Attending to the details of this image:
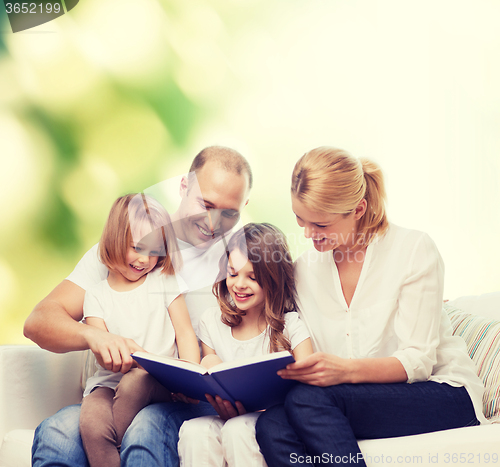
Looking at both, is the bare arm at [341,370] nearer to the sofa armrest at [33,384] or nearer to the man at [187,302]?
the man at [187,302]

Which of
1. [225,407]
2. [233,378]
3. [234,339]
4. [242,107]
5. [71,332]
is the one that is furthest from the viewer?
[242,107]

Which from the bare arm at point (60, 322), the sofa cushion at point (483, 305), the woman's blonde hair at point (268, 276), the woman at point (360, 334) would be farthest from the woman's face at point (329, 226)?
the bare arm at point (60, 322)

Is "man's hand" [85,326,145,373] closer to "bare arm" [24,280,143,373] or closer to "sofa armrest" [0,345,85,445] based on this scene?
"bare arm" [24,280,143,373]

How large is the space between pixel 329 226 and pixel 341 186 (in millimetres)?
104

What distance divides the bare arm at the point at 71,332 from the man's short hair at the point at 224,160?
1.65 feet

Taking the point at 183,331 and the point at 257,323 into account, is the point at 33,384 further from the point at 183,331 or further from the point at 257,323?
the point at 257,323

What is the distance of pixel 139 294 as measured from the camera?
115 cm

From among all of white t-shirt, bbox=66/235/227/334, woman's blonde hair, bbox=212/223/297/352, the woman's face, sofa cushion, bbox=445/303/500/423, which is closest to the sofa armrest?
white t-shirt, bbox=66/235/227/334

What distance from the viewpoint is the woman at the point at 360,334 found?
84 centimetres

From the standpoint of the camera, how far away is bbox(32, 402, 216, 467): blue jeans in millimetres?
876

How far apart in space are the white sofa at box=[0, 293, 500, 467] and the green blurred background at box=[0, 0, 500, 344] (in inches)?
11.7

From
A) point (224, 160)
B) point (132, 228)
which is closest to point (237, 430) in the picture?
point (132, 228)

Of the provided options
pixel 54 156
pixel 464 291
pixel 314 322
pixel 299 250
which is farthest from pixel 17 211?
pixel 464 291

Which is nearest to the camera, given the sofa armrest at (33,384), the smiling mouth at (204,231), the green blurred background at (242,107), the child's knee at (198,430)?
the child's knee at (198,430)
